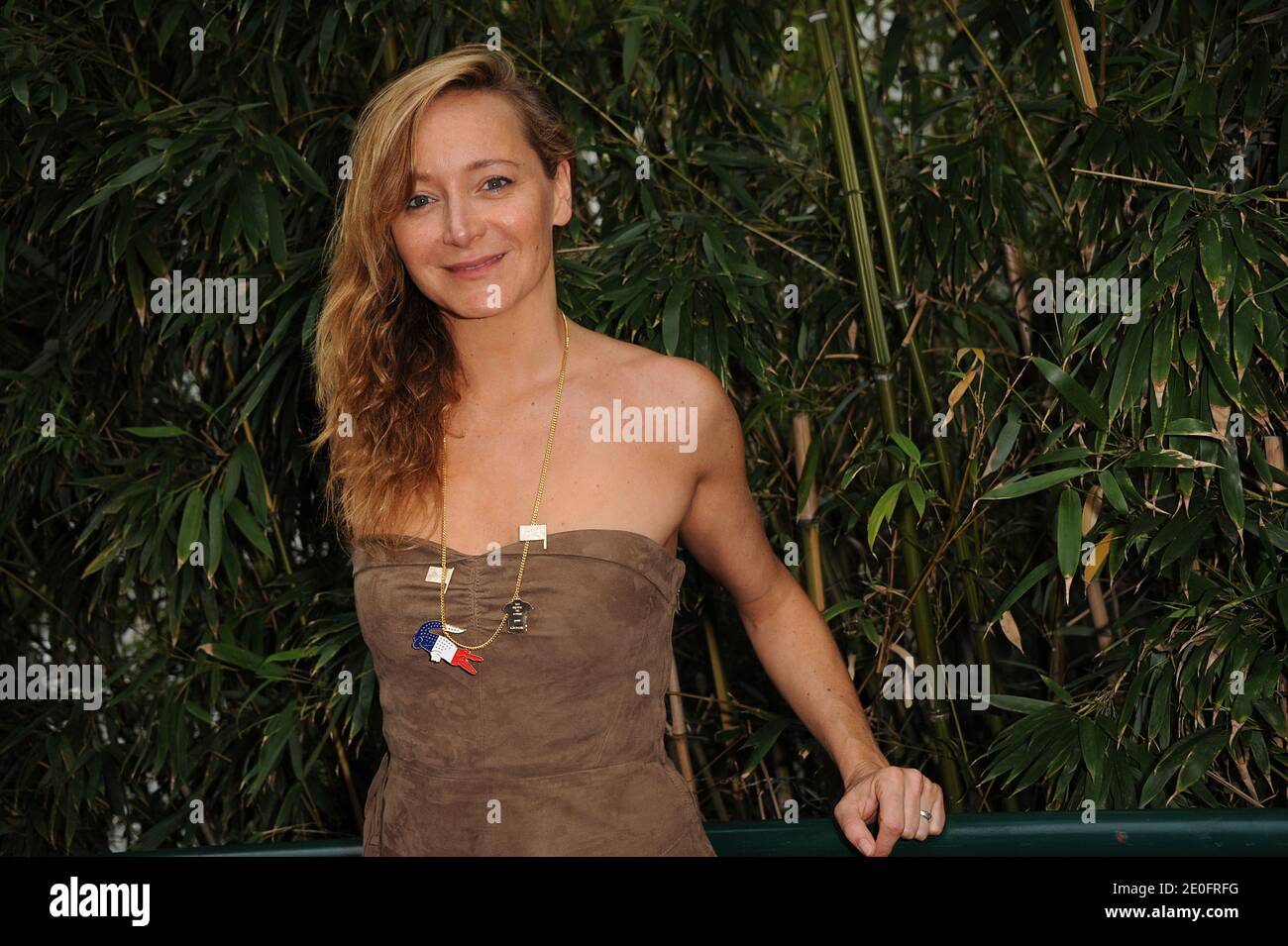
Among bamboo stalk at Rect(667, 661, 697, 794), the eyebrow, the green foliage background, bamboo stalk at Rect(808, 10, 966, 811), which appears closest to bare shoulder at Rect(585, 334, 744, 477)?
the eyebrow

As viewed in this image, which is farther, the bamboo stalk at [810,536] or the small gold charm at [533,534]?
the bamboo stalk at [810,536]

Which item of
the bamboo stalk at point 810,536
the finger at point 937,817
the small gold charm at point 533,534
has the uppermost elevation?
the bamboo stalk at point 810,536

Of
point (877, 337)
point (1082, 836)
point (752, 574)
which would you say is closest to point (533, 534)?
point (752, 574)

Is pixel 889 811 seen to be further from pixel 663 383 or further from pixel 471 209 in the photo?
pixel 471 209

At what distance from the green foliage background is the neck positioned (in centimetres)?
62

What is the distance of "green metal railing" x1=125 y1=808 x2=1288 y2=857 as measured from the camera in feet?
4.20

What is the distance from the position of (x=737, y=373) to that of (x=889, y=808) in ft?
4.16

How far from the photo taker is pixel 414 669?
133 centimetres

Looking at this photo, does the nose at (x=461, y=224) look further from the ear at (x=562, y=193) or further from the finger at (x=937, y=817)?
the finger at (x=937, y=817)

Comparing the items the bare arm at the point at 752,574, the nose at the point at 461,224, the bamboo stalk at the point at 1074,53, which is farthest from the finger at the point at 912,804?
the bamboo stalk at the point at 1074,53

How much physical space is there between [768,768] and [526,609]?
132 centimetres

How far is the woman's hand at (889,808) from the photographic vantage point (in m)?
1.24

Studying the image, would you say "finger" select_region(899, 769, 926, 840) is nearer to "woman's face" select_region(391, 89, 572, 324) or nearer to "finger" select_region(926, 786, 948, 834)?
"finger" select_region(926, 786, 948, 834)

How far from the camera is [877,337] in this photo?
6.97 feet
